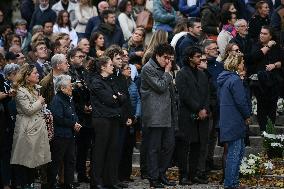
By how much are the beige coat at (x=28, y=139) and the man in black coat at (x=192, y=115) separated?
101 inches

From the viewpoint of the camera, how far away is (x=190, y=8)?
20.2 metres

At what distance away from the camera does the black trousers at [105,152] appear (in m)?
13.8

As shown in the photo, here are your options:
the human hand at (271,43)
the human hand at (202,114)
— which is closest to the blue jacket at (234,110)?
the human hand at (202,114)

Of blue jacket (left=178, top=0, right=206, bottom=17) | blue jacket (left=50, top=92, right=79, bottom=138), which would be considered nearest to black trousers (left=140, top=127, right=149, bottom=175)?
blue jacket (left=50, top=92, right=79, bottom=138)

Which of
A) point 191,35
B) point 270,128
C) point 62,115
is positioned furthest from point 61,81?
point 270,128

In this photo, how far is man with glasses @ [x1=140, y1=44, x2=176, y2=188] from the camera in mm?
14164

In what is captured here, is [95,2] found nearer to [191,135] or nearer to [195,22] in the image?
[195,22]

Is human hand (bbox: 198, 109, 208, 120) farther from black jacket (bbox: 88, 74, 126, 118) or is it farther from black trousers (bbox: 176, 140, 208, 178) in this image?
black jacket (bbox: 88, 74, 126, 118)

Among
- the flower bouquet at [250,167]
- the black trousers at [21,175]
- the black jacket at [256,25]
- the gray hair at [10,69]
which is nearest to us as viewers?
the black trousers at [21,175]

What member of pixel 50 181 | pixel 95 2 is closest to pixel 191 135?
pixel 50 181

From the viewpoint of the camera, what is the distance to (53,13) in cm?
→ 2086

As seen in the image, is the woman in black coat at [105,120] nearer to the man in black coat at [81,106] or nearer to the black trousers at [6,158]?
the man in black coat at [81,106]

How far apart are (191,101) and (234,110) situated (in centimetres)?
95

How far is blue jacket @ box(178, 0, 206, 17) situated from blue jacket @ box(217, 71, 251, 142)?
6.43 m
